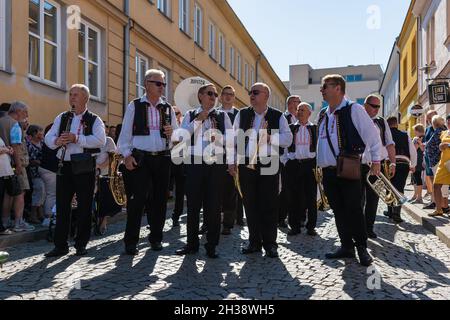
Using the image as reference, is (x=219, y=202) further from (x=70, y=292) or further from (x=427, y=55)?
(x=427, y=55)

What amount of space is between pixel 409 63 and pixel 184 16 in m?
12.7

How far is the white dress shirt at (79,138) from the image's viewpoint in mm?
5727

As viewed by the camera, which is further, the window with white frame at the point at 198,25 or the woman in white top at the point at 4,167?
the window with white frame at the point at 198,25

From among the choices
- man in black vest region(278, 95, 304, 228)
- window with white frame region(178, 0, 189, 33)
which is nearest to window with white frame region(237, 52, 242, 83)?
window with white frame region(178, 0, 189, 33)

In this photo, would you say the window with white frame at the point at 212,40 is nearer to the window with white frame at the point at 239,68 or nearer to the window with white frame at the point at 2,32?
the window with white frame at the point at 239,68

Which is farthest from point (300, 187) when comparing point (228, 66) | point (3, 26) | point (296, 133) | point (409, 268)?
point (228, 66)

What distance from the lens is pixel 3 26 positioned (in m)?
9.05

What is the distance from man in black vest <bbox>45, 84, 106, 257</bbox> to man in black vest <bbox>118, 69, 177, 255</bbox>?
A: 1.23ft

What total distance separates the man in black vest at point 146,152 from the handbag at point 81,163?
1.26 ft

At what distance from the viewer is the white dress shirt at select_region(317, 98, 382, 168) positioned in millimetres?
5164

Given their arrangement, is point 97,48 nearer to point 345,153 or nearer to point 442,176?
point 442,176

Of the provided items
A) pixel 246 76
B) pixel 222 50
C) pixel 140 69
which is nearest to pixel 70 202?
pixel 140 69

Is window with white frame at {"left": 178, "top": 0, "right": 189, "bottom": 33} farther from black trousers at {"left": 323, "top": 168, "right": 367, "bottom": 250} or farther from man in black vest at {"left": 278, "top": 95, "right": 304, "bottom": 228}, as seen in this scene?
black trousers at {"left": 323, "top": 168, "right": 367, "bottom": 250}

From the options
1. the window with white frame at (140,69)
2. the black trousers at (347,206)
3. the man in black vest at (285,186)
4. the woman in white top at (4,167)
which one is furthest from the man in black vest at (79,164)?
the window with white frame at (140,69)
